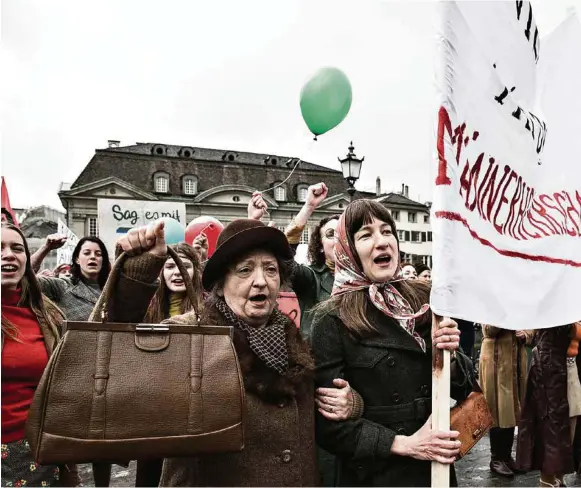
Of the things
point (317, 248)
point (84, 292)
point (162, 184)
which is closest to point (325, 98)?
point (317, 248)

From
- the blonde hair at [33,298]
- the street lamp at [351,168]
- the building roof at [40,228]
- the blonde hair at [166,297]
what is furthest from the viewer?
the building roof at [40,228]

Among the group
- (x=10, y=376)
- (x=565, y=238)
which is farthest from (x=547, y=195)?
(x=10, y=376)

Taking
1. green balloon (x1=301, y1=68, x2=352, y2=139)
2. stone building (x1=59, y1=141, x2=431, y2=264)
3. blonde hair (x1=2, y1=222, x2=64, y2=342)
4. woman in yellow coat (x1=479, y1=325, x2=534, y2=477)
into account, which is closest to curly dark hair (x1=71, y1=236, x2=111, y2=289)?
blonde hair (x1=2, y1=222, x2=64, y2=342)

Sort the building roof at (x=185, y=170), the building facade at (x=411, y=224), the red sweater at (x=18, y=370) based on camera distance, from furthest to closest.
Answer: the building facade at (x=411, y=224)
the building roof at (x=185, y=170)
the red sweater at (x=18, y=370)

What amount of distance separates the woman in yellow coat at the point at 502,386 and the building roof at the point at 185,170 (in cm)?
3948

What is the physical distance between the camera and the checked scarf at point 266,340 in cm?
187

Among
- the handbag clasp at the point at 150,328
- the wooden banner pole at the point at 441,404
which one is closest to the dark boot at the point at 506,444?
the wooden banner pole at the point at 441,404

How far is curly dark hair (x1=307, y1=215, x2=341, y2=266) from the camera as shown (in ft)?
13.8

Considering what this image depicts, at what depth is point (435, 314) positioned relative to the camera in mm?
1955

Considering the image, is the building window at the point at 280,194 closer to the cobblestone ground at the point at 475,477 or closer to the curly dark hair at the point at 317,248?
the cobblestone ground at the point at 475,477

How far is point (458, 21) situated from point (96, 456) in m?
1.96

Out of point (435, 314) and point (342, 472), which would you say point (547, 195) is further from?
point (342, 472)

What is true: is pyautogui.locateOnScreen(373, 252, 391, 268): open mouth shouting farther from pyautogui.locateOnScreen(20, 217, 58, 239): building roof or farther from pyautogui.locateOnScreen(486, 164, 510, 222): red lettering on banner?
pyautogui.locateOnScreen(20, 217, 58, 239): building roof

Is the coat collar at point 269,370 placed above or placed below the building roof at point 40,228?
below
